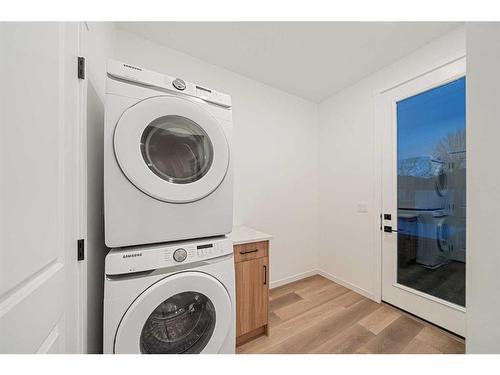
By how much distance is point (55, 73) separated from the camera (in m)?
0.59

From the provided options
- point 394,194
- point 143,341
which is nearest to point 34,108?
point 143,341

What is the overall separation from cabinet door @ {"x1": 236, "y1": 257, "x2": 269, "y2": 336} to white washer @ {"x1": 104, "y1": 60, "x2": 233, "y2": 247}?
0.49 meters

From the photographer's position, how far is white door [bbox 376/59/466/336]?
4.87 feet

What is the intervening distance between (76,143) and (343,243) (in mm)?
2586

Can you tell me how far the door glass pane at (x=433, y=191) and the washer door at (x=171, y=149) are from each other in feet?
5.87

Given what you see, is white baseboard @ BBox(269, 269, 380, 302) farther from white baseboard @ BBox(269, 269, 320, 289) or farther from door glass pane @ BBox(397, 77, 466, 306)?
door glass pane @ BBox(397, 77, 466, 306)

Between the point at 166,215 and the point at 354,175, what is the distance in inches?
82.4

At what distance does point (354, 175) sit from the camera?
2184 millimetres

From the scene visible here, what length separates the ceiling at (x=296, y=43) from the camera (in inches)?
57.6

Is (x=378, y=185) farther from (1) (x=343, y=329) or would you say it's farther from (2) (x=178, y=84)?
(2) (x=178, y=84)

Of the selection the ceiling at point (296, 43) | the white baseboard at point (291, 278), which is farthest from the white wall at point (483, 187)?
the white baseboard at point (291, 278)

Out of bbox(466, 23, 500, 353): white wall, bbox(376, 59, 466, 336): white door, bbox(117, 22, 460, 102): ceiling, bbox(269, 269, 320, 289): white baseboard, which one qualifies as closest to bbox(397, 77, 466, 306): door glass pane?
bbox(376, 59, 466, 336): white door

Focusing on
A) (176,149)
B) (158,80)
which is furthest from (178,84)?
(176,149)
